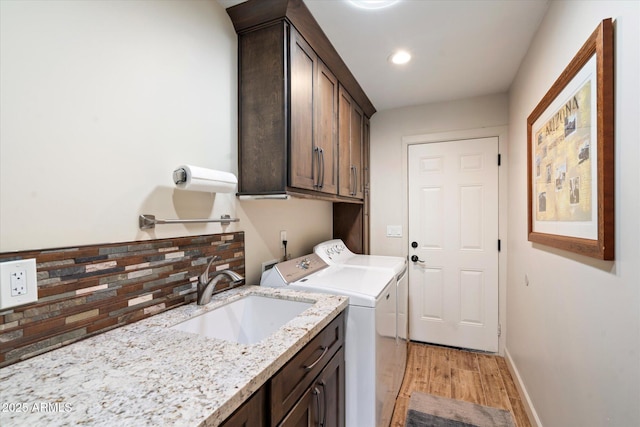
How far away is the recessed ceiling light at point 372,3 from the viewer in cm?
146

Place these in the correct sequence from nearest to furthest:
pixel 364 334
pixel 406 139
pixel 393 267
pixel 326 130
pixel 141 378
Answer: pixel 141 378 → pixel 364 334 → pixel 326 130 → pixel 393 267 → pixel 406 139

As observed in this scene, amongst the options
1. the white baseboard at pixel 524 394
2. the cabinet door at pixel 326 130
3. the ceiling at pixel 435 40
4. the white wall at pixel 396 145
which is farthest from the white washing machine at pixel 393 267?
the ceiling at pixel 435 40

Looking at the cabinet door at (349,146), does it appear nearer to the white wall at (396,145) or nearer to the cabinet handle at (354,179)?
the cabinet handle at (354,179)

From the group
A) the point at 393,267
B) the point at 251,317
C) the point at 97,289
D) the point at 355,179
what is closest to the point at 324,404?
the point at 251,317

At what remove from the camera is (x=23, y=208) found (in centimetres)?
82

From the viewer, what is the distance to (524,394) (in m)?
1.91

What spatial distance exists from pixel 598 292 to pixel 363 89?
211 centimetres

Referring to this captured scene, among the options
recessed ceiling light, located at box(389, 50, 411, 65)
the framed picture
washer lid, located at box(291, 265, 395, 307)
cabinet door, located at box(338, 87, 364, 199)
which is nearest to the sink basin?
washer lid, located at box(291, 265, 395, 307)

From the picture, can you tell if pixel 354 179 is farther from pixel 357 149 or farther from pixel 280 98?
pixel 280 98

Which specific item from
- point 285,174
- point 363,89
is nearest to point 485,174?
point 363,89

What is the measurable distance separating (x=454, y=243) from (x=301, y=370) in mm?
2227

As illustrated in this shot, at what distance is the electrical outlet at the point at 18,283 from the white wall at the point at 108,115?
0.18 ft

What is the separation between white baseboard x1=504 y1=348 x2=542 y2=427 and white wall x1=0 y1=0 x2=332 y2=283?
6.92 ft

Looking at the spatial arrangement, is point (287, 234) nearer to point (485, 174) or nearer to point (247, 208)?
point (247, 208)
